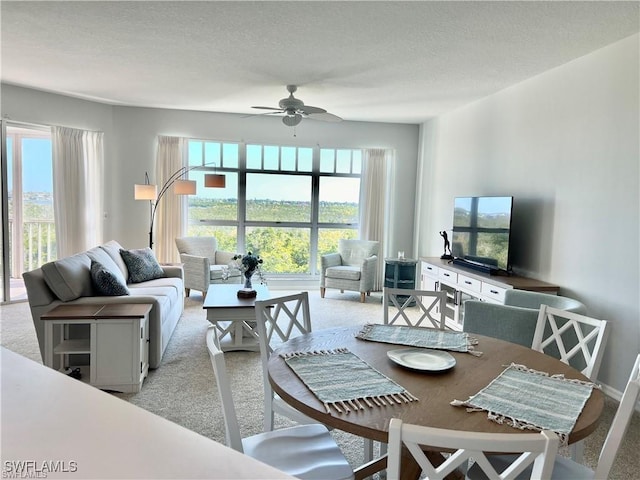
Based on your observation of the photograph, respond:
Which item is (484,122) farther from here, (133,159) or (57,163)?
(57,163)

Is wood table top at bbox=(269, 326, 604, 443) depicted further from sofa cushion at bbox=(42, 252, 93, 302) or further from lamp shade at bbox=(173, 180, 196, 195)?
lamp shade at bbox=(173, 180, 196, 195)

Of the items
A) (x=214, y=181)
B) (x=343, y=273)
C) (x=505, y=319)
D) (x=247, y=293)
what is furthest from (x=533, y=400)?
(x=214, y=181)

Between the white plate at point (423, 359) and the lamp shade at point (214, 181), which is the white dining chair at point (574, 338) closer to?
the white plate at point (423, 359)

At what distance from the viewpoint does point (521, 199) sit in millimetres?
4340

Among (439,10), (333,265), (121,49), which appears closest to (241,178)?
(333,265)

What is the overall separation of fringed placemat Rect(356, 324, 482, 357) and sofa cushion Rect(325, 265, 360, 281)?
3.80 metres

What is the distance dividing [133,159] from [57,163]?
1.00 meters

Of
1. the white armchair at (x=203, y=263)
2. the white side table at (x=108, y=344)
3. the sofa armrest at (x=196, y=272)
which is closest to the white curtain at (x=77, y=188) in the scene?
the white armchair at (x=203, y=263)

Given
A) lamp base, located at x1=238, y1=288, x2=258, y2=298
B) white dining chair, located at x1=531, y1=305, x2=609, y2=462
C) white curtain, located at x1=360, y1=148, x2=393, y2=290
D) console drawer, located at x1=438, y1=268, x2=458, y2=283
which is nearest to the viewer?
white dining chair, located at x1=531, y1=305, x2=609, y2=462

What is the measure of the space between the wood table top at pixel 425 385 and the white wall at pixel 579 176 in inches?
72.3

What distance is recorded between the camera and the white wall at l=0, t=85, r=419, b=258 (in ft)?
20.1

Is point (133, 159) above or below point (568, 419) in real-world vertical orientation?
above

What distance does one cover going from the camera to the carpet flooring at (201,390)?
242 cm

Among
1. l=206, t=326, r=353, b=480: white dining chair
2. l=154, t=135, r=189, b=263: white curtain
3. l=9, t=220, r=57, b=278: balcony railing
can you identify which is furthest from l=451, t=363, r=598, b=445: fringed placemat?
l=9, t=220, r=57, b=278: balcony railing
